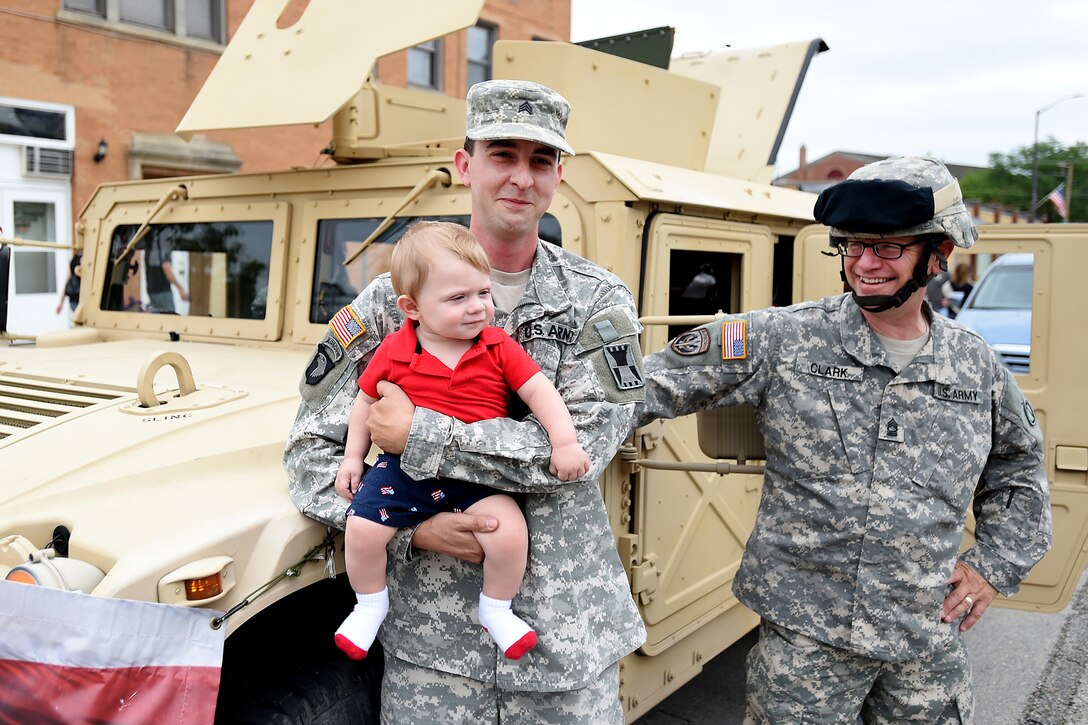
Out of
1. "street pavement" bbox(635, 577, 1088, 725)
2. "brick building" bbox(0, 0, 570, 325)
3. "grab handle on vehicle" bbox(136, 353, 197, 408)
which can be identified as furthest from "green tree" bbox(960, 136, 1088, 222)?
"grab handle on vehicle" bbox(136, 353, 197, 408)

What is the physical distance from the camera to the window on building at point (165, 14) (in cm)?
1114

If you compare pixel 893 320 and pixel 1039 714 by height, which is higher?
pixel 893 320

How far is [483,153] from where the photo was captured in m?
2.00

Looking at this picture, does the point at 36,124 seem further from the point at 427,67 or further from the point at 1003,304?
the point at 1003,304

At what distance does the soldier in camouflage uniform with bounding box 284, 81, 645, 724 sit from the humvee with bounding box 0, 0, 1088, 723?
197 mm

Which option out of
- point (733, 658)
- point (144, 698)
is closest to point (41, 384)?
point (144, 698)

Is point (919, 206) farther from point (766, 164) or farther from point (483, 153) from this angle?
point (766, 164)

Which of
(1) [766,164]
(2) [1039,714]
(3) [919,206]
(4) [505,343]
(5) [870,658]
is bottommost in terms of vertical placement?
(2) [1039,714]

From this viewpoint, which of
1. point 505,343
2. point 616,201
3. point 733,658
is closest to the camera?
point 505,343

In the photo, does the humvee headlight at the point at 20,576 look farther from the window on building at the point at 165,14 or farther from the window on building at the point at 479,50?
the window on building at the point at 479,50

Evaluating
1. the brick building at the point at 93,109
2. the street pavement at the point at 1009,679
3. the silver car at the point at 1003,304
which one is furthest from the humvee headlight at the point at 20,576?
the brick building at the point at 93,109

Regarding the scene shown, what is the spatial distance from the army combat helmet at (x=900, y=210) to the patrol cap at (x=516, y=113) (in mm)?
626

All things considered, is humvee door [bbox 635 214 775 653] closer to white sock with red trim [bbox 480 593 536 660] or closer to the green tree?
white sock with red trim [bbox 480 593 536 660]

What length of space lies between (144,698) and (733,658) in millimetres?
3113
